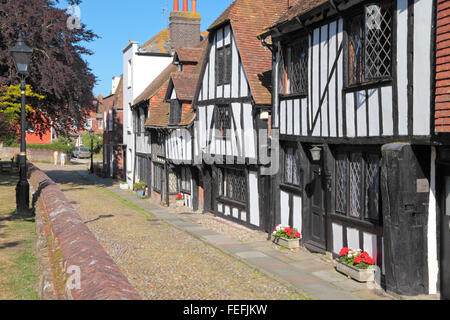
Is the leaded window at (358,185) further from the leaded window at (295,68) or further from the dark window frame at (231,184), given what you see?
the dark window frame at (231,184)

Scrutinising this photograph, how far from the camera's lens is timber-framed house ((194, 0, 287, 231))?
50.3 feet

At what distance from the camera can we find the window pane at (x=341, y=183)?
10.9 m

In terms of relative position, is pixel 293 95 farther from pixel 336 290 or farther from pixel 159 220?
pixel 159 220

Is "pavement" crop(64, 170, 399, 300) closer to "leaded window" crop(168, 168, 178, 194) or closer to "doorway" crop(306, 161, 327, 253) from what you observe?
"doorway" crop(306, 161, 327, 253)

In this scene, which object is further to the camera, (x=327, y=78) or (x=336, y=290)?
(x=327, y=78)

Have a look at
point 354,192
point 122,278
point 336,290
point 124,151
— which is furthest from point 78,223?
point 124,151

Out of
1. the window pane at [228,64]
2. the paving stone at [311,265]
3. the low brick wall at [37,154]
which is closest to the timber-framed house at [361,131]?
the paving stone at [311,265]

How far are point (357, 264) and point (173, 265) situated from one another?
173 inches

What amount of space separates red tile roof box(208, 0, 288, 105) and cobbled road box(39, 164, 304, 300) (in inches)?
212

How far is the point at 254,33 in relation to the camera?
1639 cm

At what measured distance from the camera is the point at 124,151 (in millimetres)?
36062

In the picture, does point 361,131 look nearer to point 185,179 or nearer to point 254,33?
point 254,33

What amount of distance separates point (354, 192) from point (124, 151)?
2780 cm

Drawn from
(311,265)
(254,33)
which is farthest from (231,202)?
(311,265)
